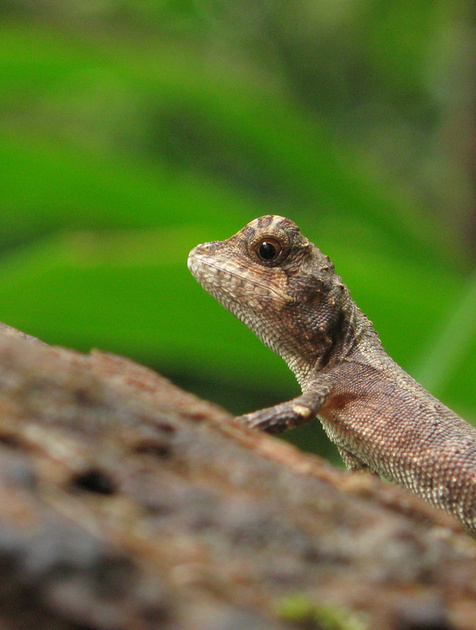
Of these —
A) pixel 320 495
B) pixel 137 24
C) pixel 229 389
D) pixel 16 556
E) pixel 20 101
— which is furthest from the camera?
pixel 137 24

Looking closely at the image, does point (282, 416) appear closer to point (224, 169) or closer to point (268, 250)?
point (268, 250)

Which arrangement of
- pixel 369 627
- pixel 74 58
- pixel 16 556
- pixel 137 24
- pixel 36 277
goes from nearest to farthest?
1. pixel 16 556
2. pixel 369 627
3. pixel 36 277
4. pixel 74 58
5. pixel 137 24

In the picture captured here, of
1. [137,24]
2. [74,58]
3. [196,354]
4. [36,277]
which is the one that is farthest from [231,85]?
[137,24]

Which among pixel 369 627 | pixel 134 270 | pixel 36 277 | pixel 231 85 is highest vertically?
pixel 231 85

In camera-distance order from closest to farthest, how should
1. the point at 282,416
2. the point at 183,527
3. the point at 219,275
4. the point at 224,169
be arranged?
the point at 183,527 < the point at 282,416 < the point at 219,275 < the point at 224,169

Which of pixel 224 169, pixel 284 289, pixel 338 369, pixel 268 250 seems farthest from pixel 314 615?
pixel 224 169

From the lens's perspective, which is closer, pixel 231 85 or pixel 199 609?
pixel 199 609

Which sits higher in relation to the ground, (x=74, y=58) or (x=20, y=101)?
Result: (x=74, y=58)

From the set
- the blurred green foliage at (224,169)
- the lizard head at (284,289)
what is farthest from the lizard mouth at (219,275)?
the blurred green foliage at (224,169)

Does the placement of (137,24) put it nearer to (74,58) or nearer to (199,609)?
(74,58)
